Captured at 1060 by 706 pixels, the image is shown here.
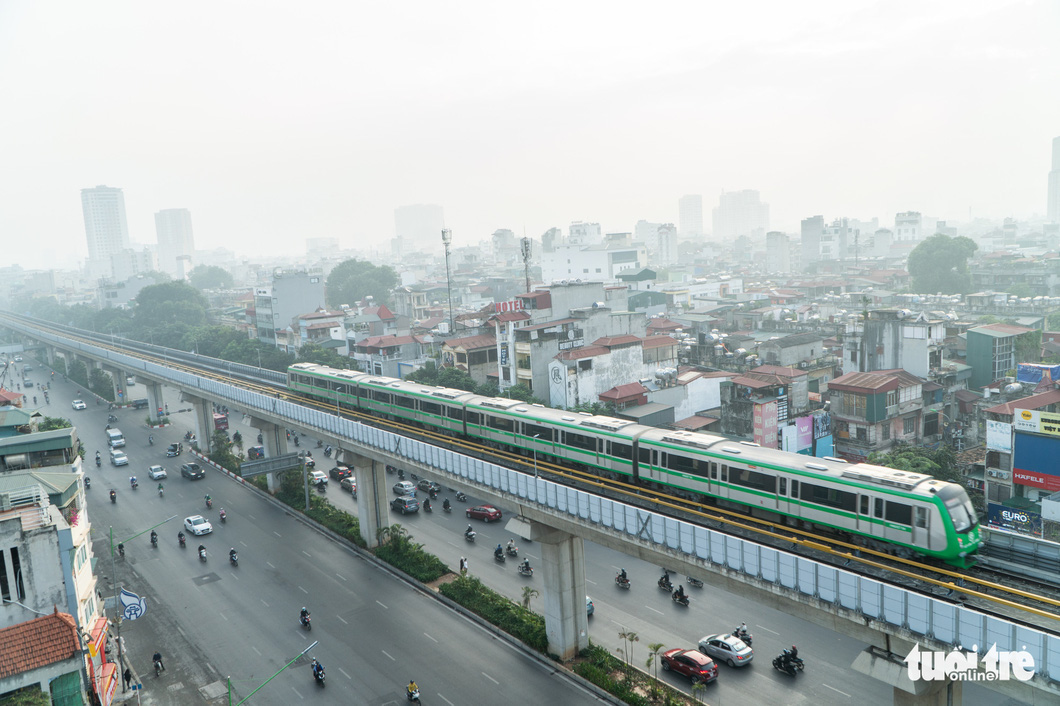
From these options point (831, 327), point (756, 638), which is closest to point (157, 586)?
point (756, 638)

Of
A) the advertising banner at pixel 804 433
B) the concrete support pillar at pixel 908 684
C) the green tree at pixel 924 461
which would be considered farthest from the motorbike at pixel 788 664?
the advertising banner at pixel 804 433

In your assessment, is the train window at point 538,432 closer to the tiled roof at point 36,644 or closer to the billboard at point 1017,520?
the tiled roof at point 36,644

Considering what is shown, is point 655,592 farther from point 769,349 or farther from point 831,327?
point 831,327

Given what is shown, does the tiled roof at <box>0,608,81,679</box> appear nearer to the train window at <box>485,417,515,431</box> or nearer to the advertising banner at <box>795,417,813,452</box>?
the train window at <box>485,417,515,431</box>

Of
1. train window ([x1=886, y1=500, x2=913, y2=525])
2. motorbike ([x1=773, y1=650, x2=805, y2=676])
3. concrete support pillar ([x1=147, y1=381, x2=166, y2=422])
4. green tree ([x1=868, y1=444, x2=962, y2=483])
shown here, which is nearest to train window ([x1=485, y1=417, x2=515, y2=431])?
motorbike ([x1=773, y1=650, x2=805, y2=676])

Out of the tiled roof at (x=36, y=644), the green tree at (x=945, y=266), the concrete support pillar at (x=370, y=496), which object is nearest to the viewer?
the tiled roof at (x=36, y=644)

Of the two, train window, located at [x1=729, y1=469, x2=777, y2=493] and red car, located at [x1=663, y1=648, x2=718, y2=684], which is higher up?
train window, located at [x1=729, y1=469, x2=777, y2=493]
